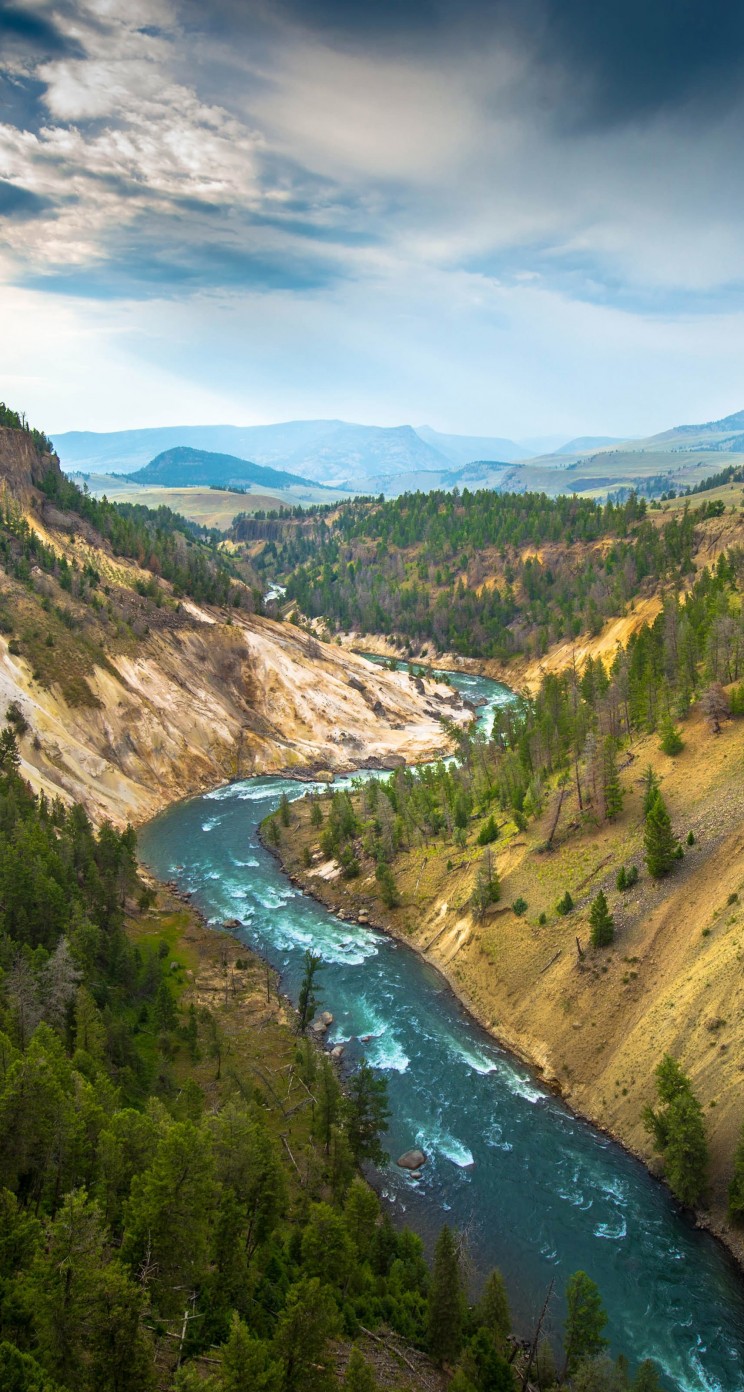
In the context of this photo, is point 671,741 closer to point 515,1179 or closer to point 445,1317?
point 515,1179

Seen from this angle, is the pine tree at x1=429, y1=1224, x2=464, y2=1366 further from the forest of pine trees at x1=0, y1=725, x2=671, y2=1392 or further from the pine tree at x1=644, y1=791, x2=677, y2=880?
the pine tree at x1=644, y1=791, x2=677, y2=880

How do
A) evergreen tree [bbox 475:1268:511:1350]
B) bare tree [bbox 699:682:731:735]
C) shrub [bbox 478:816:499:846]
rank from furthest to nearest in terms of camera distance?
shrub [bbox 478:816:499:846] → bare tree [bbox 699:682:731:735] → evergreen tree [bbox 475:1268:511:1350]

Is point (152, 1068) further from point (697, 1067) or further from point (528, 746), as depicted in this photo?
point (528, 746)

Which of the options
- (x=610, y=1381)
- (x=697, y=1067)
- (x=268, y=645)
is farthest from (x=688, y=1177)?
(x=268, y=645)

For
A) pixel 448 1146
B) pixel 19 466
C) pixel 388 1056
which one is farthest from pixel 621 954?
pixel 19 466

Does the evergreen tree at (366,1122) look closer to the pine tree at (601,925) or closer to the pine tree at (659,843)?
the pine tree at (601,925)

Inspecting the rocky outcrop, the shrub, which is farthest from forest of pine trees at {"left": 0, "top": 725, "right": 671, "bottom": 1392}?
the rocky outcrop
